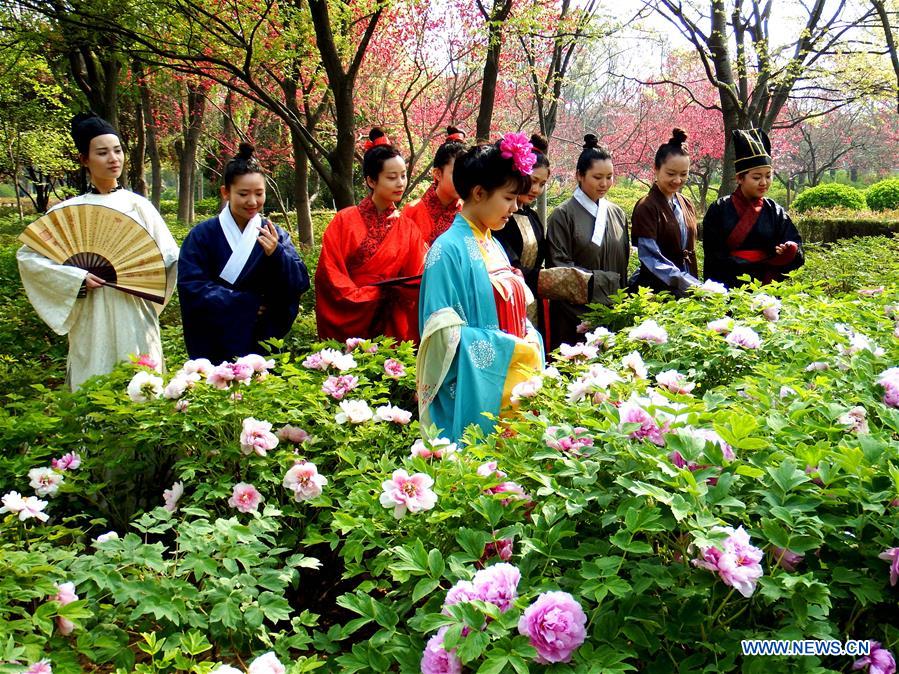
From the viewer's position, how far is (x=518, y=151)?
301 centimetres

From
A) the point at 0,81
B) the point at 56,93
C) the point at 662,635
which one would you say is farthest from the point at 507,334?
the point at 56,93

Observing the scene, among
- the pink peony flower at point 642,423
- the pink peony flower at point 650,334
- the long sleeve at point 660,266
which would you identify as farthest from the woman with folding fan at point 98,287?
the long sleeve at point 660,266

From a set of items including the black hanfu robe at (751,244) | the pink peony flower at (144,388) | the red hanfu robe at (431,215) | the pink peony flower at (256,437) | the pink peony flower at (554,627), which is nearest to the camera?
the pink peony flower at (554,627)

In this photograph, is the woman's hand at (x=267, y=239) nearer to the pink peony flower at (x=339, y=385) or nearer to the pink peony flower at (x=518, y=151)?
the pink peony flower at (x=339, y=385)

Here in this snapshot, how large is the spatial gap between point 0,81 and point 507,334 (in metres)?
12.9

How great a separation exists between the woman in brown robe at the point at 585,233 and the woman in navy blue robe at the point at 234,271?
177 centimetres

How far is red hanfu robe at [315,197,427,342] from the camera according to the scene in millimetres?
4402

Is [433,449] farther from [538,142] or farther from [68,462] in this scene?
[538,142]

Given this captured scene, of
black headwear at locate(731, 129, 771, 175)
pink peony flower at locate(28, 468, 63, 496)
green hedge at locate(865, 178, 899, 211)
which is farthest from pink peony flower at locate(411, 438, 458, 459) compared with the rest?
green hedge at locate(865, 178, 899, 211)

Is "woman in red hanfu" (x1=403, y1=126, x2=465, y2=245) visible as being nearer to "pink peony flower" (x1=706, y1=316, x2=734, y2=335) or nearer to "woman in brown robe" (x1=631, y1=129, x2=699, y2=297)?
"woman in brown robe" (x1=631, y1=129, x2=699, y2=297)

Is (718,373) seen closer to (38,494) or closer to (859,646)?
(859,646)

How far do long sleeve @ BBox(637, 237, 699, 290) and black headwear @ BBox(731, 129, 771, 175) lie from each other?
89cm

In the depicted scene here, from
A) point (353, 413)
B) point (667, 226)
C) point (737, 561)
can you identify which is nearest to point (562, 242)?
point (667, 226)

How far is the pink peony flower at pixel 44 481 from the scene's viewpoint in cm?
239
